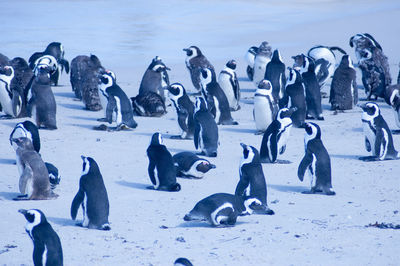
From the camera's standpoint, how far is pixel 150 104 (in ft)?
40.6

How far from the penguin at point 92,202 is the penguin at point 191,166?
1806 millimetres

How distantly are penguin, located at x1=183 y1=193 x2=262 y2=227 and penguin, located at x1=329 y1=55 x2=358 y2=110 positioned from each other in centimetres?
619

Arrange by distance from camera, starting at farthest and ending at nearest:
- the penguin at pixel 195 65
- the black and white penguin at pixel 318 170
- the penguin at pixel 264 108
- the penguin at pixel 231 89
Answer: the penguin at pixel 195 65 < the penguin at pixel 231 89 < the penguin at pixel 264 108 < the black and white penguin at pixel 318 170

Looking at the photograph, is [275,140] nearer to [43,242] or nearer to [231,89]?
[231,89]

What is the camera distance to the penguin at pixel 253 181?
289 inches

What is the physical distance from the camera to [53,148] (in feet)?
33.3

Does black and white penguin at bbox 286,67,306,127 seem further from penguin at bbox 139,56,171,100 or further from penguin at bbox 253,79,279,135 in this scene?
penguin at bbox 139,56,171,100

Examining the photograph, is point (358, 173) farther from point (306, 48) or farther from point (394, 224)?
point (306, 48)

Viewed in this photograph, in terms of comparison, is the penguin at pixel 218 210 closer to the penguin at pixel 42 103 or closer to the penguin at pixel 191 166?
the penguin at pixel 191 166

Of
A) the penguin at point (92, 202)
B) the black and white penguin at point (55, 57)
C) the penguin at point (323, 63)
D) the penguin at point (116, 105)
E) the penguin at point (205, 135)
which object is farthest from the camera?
the black and white penguin at point (55, 57)

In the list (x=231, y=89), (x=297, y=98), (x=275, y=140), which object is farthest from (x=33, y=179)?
(x=231, y=89)

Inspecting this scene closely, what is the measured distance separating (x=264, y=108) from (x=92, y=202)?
4808 mm

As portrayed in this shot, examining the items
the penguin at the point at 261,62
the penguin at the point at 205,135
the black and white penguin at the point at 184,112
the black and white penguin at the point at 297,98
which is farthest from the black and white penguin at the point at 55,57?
the penguin at the point at 205,135

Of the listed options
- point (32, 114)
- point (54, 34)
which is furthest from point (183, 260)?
point (54, 34)
